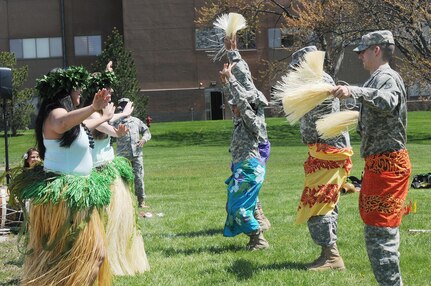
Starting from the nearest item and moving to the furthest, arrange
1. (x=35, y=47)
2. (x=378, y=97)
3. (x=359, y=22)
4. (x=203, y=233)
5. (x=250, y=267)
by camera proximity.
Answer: (x=378, y=97) → (x=250, y=267) → (x=203, y=233) → (x=359, y=22) → (x=35, y=47)

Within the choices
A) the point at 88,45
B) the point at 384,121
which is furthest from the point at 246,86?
the point at 88,45

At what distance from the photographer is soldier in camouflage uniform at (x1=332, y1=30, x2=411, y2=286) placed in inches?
183

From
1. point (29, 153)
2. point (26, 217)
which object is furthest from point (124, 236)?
point (29, 153)

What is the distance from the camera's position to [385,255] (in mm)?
4633

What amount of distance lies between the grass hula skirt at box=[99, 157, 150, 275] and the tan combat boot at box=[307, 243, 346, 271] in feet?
5.81

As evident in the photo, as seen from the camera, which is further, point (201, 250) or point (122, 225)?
point (201, 250)

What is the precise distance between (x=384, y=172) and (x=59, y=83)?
2.59m

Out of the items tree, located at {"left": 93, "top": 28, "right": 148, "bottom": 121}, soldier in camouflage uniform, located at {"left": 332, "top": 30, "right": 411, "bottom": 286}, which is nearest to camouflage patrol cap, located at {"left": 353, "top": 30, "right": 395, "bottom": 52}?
soldier in camouflage uniform, located at {"left": 332, "top": 30, "right": 411, "bottom": 286}

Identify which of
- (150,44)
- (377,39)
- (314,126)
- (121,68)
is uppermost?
(150,44)

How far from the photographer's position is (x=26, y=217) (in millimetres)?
5168

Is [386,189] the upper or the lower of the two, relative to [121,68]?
lower

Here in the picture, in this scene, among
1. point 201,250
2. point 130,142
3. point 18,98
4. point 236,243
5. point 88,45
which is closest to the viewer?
point 201,250

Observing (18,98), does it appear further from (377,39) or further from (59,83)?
(377,39)

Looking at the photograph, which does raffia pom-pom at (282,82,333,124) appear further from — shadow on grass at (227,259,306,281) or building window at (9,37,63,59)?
building window at (9,37,63,59)
